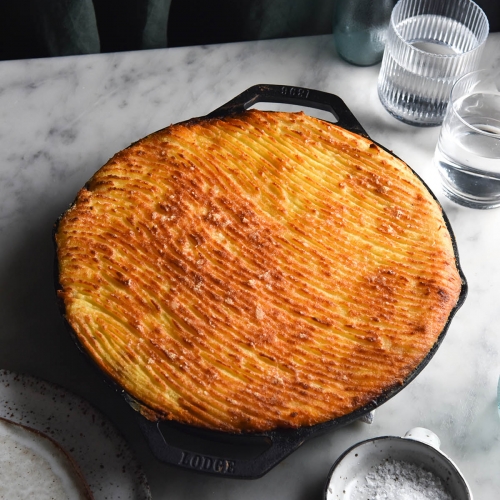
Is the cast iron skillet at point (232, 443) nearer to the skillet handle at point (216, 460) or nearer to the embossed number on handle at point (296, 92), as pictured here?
the skillet handle at point (216, 460)

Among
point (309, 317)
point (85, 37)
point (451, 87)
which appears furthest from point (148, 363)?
point (85, 37)

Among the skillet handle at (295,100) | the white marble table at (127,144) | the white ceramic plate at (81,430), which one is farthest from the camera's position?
the skillet handle at (295,100)

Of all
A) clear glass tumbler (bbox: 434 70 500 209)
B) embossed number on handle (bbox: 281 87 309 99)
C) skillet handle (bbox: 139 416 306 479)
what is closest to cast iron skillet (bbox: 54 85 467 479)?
skillet handle (bbox: 139 416 306 479)

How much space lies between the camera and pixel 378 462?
120cm

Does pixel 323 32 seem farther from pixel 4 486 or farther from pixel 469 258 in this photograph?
pixel 4 486

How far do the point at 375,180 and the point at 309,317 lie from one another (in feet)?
1.17

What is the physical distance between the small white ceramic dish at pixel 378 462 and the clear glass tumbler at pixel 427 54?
36.2 inches

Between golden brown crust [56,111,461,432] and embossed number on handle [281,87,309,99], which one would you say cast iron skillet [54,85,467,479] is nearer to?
golden brown crust [56,111,461,432]

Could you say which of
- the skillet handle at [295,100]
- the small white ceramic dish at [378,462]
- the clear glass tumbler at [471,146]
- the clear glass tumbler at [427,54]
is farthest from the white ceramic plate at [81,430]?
the clear glass tumbler at [427,54]

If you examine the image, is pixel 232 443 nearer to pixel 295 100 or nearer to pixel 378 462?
pixel 378 462

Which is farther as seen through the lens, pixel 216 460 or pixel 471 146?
pixel 471 146

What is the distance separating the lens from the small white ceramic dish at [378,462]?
1.17 m

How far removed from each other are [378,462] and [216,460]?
0.98ft

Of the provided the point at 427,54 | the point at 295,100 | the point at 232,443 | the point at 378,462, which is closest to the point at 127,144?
the point at 295,100
